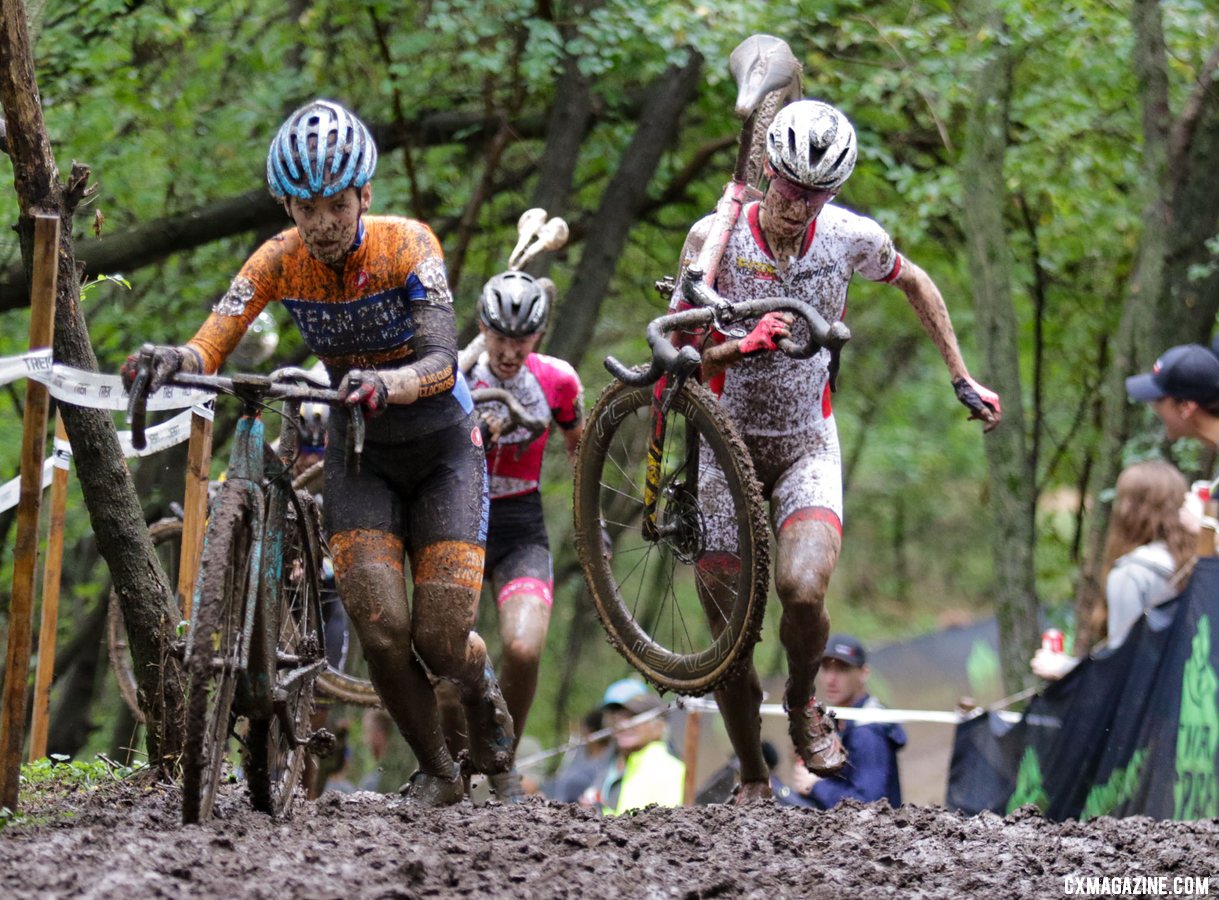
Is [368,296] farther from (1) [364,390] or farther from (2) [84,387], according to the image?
(2) [84,387]

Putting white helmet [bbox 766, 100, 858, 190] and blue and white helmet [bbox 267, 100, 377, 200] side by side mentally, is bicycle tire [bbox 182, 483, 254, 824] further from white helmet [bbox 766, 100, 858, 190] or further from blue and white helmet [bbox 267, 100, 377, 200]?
white helmet [bbox 766, 100, 858, 190]

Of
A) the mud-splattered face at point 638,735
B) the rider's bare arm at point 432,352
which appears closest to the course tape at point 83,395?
the rider's bare arm at point 432,352

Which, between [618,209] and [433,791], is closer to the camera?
[433,791]

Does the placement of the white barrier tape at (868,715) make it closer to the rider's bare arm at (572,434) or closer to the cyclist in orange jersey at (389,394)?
the cyclist in orange jersey at (389,394)

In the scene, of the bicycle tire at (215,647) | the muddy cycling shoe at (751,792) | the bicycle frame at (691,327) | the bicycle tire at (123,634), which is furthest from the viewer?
the bicycle tire at (123,634)

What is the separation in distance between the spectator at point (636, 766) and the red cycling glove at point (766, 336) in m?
3.95

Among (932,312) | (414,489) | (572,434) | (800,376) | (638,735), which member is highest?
(932,312)

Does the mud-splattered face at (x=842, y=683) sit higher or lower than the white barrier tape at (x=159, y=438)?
lower

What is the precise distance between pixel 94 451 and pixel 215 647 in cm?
174

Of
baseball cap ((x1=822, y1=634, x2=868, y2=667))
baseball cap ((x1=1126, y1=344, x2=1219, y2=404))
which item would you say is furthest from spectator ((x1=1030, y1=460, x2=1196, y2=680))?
baseball cap ((x1=822, y1=634, x2=868, y2=667))

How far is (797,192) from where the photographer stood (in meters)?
6.22

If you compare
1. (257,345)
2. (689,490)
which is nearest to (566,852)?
(689,490)

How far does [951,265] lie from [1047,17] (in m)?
3.79

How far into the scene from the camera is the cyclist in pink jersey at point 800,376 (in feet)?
20.3
